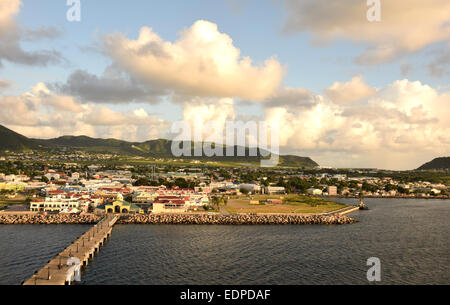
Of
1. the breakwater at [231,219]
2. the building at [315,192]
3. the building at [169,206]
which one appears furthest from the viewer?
the building at [315,192]

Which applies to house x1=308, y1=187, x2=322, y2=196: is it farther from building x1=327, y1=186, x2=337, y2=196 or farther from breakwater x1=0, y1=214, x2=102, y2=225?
breakwater x1=0, y1=214, x2=102, y2=225

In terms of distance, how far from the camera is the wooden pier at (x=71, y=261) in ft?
83.6

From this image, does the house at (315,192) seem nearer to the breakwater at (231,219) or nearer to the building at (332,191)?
the building at (332,191)

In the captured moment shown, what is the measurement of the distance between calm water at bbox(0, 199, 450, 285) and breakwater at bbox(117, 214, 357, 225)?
2.94m

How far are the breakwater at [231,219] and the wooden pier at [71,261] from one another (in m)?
10.3

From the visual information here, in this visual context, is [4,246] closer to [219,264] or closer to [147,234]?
[147,234]

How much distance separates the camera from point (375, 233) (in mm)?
51000

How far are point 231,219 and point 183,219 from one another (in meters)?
7.89

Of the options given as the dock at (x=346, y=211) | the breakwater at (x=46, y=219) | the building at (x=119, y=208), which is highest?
the building at (x=119, y=208)

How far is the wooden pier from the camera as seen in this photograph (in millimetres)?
25467

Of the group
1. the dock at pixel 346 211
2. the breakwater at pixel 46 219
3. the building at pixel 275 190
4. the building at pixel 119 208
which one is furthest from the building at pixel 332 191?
the breakwater at pixel 46 219

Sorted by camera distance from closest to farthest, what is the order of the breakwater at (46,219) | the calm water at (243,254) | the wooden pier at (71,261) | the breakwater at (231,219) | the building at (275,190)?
1. the wooden pier at (71,261)
2. the calm water at (243,254)
3. the breakwater at (46,219)
4. the breakwater at (231,219)
5. the building at (275,190)

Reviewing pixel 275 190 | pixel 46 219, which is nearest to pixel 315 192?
pixel 275 190

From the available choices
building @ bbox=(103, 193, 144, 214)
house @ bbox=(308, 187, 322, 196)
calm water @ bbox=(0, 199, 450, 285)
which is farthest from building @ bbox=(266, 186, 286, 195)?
building @ bbox=(103, 193, 144, 214)
